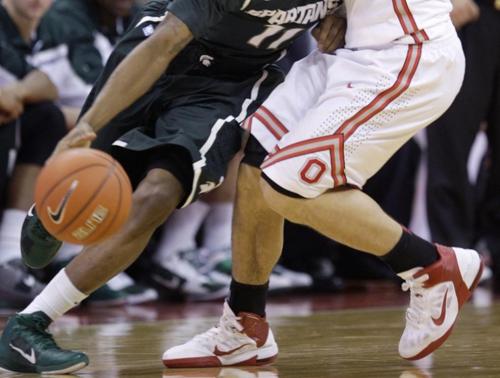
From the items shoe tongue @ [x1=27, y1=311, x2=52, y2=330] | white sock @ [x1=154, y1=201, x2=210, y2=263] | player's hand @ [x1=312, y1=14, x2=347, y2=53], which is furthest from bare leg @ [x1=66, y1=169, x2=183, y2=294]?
white sock @ [x1=154, y1=201, x2=210, y2=263]

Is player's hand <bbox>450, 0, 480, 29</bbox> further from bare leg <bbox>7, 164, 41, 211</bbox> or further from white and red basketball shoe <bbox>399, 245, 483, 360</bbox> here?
white and red basketball shoe <bbox>399, 245, 483, 360</bbox>

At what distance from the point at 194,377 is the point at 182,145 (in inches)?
28.6

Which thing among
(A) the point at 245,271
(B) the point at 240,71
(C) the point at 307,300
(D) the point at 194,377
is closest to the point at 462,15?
(C) the point at 307,300

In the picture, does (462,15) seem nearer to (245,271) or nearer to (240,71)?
(240,71)

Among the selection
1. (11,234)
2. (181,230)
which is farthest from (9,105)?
(181,230)

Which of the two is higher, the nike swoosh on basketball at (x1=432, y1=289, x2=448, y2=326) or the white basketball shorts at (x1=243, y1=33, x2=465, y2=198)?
the white basketball shorts at (x1=243, y1=33, x2=465, y2=198)

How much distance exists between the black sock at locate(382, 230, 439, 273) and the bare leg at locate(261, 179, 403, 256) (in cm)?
3

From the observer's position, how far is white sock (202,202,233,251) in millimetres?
6430

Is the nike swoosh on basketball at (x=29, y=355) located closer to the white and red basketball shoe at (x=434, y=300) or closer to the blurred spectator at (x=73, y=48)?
the white and red basketball shoe at (x=434, y=300)

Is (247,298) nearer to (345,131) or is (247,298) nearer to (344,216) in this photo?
(344,216)

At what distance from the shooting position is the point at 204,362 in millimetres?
3701

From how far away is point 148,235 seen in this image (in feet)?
11.9

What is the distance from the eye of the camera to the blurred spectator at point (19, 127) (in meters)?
Answer: 5.57

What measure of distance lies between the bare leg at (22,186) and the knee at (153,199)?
2.18 meters
